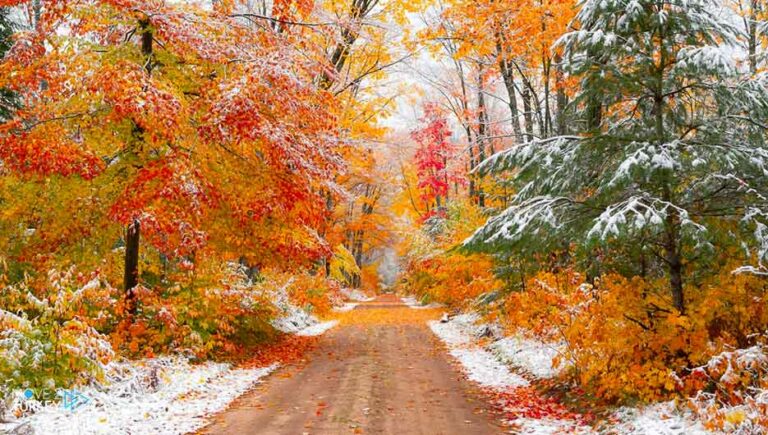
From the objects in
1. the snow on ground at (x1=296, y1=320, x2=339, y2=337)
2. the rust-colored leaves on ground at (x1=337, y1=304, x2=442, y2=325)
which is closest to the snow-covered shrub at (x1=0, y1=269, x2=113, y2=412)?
the snow on ground at (x1=296, y1=320, x2=339, y2=337)

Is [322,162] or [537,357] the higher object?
[322,162]

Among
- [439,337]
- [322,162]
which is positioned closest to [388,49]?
[322,162]

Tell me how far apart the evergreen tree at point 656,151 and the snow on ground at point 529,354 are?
2876 millimetres

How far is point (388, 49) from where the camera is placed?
64.5ft

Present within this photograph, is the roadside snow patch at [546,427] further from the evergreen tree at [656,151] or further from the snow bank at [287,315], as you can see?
the snow bank at [287,315]

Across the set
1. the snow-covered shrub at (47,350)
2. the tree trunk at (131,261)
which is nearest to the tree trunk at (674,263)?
the snow-covered shrub at (47,350)

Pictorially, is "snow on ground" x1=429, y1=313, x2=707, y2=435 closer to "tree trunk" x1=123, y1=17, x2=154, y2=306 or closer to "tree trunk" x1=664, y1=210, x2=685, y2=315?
"tree trunk" x1=664, y1=210, x2=685, y2=315

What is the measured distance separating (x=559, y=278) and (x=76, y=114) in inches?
390

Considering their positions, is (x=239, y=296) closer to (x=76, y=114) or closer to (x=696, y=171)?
(x=76, y=114)

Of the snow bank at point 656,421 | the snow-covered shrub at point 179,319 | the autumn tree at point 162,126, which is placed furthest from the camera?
the snow-covered shrub at point 179,319

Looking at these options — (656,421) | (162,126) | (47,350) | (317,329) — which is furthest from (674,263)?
(317,329)

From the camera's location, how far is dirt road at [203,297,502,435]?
752cm

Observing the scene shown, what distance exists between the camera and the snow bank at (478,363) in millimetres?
10961

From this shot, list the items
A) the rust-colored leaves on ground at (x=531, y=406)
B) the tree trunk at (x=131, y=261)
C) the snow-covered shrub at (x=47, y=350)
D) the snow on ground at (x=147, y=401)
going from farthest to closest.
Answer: the tree trunk at (x=131, y=261), the rust-colored leaves on ground at (x=531, y=406), the snow-covered shrub at (x=47, y=350), the snow on ground at (x=147, y=401)
